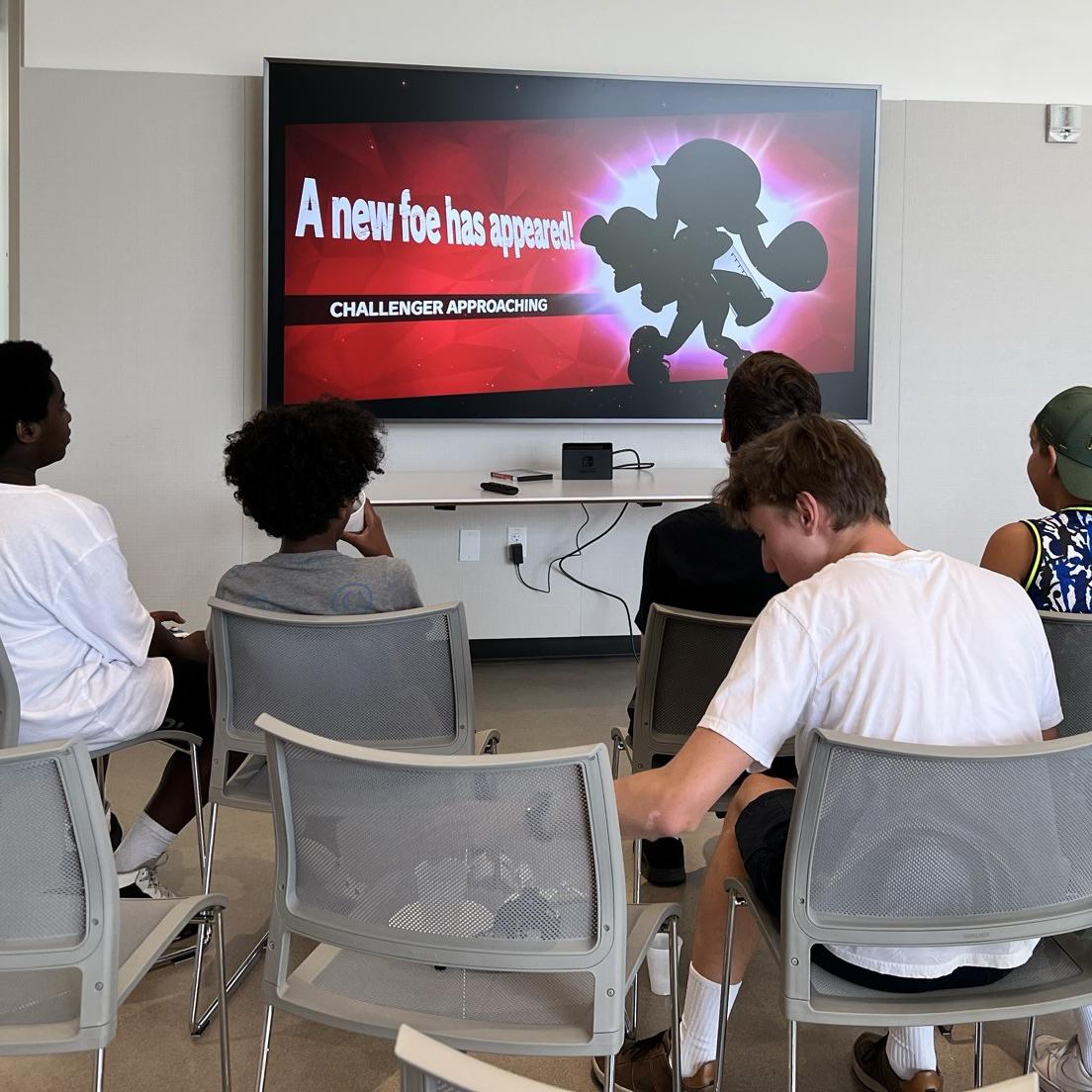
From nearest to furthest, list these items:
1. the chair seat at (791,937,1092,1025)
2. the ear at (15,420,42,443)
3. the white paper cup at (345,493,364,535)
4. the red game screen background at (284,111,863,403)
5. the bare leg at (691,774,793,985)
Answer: the chair seat at (791,937,1092,1025), the bare leg at (691,774,793,985), the ear at (15,420,42,443), the white paper cup at (345,493,364,535), the red game screen background at (284,111,863,403)

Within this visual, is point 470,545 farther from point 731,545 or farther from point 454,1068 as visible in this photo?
point 454,1068

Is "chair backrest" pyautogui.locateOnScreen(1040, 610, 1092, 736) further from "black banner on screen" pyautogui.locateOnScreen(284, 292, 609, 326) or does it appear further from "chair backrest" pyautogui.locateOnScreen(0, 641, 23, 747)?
"black banner on screen" pyautogui.locateOnScreen(284, 292, 609, 326)

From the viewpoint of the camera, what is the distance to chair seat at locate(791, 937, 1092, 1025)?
1.48m

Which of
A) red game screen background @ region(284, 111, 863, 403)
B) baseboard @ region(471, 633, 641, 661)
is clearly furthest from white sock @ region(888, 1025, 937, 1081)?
red game screen background @ region(284, 111, 863, 403)

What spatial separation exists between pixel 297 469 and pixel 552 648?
259 cm

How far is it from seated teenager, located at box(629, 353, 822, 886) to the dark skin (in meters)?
0.96

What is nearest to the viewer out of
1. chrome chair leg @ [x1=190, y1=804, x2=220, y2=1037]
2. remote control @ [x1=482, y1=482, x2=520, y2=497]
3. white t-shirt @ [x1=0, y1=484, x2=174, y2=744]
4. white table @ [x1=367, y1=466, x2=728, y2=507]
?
chrome chair leg @ [x1=190, y1=804, x2=220, y2=1037]

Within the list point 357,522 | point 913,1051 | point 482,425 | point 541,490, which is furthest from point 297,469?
point 482,425

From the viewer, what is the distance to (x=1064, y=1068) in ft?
6.39

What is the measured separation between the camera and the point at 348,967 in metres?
1.56

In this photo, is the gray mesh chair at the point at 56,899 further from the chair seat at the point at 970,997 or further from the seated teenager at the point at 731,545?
the seated teenager at the point at 731,545

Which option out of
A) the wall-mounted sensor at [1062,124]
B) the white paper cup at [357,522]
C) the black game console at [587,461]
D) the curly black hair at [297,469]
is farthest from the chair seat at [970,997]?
the wall-mounted sensor at [1062,124]

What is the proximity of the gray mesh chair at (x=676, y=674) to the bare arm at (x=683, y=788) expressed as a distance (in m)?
0.72

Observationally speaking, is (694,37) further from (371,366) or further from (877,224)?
(371,366)
